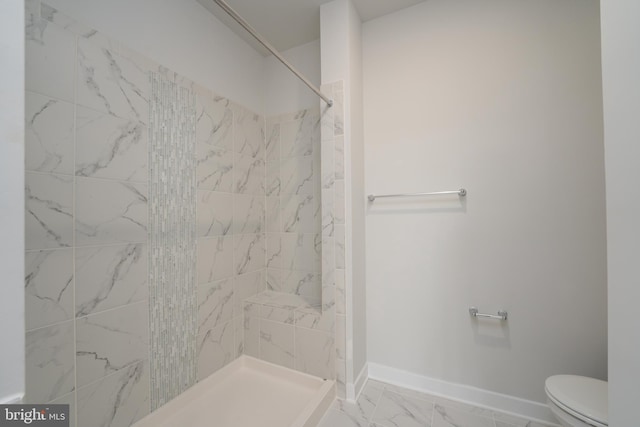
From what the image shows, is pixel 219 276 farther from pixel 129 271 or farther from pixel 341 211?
pixel 341 211

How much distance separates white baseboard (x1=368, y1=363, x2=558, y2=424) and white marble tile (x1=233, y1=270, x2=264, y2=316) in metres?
1.01

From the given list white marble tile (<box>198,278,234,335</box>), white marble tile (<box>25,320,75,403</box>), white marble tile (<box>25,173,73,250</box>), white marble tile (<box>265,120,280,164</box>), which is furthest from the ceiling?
white marble tile (<box>25,320,75,403</box>)

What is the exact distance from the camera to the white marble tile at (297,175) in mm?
2002

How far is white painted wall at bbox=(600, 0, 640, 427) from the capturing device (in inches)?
33.3

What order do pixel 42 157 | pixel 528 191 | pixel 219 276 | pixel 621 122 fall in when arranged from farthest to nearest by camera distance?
pixel 219 276 → pixel 528 191 → pixel 42 157 → pixel 621 122

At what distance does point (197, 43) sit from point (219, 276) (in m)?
1.53

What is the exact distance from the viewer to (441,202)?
1.60 metres

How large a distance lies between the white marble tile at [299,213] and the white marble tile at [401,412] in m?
1.19

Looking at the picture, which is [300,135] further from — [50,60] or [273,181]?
[50,60]

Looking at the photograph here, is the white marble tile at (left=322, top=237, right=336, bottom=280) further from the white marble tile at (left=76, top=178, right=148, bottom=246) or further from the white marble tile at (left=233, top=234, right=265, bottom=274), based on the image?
the white marble tile at (left=76, top=178, right=148, bottom=246)

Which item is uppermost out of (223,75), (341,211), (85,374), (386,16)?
(386,16)

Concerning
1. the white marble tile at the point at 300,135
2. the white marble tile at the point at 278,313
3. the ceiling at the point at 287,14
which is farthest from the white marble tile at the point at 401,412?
the ceiling at the point at 287,14

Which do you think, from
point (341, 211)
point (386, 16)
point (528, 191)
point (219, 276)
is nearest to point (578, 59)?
point (528, 191)

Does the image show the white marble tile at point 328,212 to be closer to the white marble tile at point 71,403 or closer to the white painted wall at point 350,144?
the white painted wall at point 350,144
